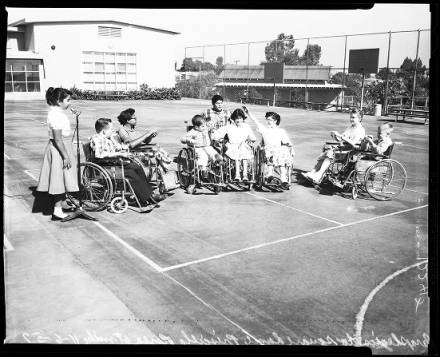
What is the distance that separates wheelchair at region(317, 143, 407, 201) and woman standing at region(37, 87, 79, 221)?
4.30m

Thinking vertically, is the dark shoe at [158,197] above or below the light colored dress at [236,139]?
below

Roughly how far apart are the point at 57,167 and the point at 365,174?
4593 millimetres

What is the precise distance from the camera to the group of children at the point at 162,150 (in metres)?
5.63

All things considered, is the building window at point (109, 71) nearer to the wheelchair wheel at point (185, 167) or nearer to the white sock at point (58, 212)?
the wheelchair wheel at point (185, 167)

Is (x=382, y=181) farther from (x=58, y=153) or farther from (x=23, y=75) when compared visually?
(x=23, y=75)

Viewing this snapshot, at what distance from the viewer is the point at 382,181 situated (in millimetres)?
7660

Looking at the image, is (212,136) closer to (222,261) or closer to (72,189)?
(72,189)

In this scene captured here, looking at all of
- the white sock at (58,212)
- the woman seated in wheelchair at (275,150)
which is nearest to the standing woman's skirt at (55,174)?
the white sock at (58,212)

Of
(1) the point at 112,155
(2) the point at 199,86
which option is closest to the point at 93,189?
(1) the point at 112,155

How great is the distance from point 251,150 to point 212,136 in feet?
2.39

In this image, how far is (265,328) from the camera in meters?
3.55

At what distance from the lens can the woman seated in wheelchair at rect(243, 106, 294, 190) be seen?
7.70m
